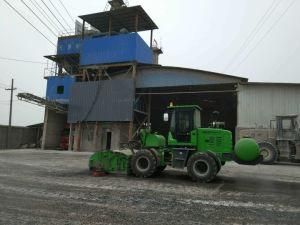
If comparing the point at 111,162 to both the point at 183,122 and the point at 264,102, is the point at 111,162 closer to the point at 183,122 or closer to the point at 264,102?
the point at 183,122

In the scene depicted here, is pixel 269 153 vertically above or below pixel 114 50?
below

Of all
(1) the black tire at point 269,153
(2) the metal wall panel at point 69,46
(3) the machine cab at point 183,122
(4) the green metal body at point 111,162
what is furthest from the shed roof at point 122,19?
(3) the machine cab at point 183,122

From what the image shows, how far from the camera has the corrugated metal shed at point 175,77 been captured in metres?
35.8

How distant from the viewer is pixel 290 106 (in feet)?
106

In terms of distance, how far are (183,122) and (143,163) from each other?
2416mm

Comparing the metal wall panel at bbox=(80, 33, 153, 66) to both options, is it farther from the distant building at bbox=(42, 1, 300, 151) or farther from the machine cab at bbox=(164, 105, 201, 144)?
the machine cab at bbox=(164, 105, 201, 144)

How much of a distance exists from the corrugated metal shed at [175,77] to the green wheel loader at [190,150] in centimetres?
2212

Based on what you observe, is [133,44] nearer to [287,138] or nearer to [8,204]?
[287,138]

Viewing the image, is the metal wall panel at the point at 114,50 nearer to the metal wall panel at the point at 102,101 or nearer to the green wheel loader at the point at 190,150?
the metal wall panel at the point at 102,101

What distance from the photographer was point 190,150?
14.0 m

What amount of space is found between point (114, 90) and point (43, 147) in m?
13.3

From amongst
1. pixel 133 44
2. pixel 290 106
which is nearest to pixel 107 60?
pixel 133 44

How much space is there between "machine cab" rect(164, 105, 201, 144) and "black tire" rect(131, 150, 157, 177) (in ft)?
3.99

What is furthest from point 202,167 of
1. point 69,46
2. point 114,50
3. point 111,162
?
point 69,46
